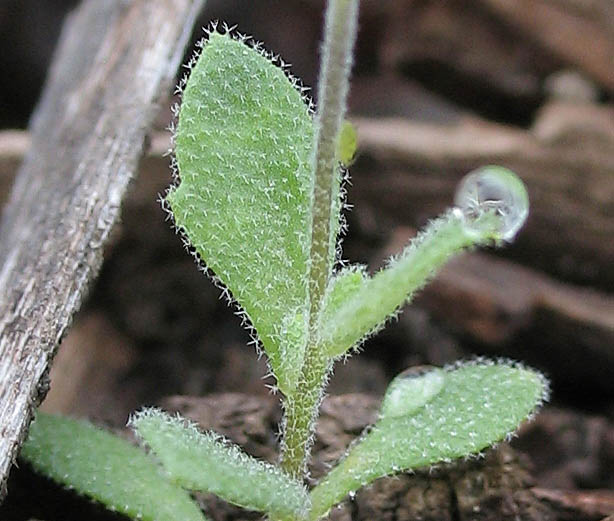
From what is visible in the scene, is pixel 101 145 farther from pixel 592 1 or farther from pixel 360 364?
pixel 592 1

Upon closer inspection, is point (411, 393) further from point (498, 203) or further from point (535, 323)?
point (535, 323)

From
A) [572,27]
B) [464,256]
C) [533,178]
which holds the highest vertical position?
[572,27]

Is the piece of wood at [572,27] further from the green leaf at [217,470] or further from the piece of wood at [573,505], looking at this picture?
the green leaf at [217,470]

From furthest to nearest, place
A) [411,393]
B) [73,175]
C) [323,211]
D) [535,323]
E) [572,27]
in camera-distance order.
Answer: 1. [572,27]
2. [535,323]
3. [73,175]
4. [411,393]
5. [323,211]

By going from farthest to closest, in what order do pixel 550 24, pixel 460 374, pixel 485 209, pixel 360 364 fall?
pixel 550 24 < pixel 360 364 < pixel 460 374 < pixel 485 209

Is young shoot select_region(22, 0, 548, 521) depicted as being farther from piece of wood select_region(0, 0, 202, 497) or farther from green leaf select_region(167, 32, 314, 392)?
piece of wood select_region(0, 0, 202, 497)

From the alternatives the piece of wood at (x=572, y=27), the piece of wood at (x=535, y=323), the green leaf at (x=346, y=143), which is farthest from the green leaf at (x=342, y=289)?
the piece of wood at (x=572, y=27)

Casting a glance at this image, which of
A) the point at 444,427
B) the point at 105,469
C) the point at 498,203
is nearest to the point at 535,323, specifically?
the point at 444,427

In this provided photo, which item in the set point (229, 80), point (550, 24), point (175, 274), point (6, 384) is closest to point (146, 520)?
point (6, 384)
